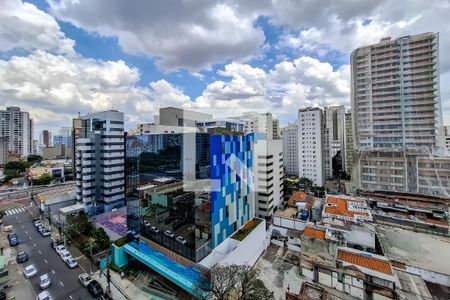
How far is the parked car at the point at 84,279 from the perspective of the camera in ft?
40.9

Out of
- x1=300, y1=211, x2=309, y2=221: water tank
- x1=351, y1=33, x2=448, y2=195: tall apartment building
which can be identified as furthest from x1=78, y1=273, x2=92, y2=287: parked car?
x1=351, y1=33, x2=448, y2=195: tall apartment building

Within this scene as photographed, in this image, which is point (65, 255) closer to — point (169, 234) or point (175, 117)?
point (169, 234)

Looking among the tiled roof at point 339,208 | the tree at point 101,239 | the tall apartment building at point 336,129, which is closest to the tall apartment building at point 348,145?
the tall apartment building at point 336,129

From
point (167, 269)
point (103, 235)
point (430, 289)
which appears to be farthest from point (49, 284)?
point (430, 289)

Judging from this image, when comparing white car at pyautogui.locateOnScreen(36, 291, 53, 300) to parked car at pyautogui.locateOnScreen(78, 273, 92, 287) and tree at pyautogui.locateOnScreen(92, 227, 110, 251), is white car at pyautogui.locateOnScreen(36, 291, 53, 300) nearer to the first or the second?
parked car at pyautogui.locateOnScreen(78, 273, 92, 287)

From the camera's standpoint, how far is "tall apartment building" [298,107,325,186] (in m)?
37.7

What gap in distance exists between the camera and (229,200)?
1614 cm

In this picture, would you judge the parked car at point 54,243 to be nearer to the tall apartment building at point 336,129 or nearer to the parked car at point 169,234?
the parked car at point 169,234

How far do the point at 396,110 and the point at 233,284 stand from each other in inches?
1277

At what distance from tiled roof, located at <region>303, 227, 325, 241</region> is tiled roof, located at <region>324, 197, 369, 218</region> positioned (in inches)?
187

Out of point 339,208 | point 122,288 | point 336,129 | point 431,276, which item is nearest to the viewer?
point 122,288

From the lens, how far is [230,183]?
1620 cm

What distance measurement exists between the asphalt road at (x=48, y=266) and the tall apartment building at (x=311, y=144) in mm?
36512

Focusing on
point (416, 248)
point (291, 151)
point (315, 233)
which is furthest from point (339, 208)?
point (291, 151)
